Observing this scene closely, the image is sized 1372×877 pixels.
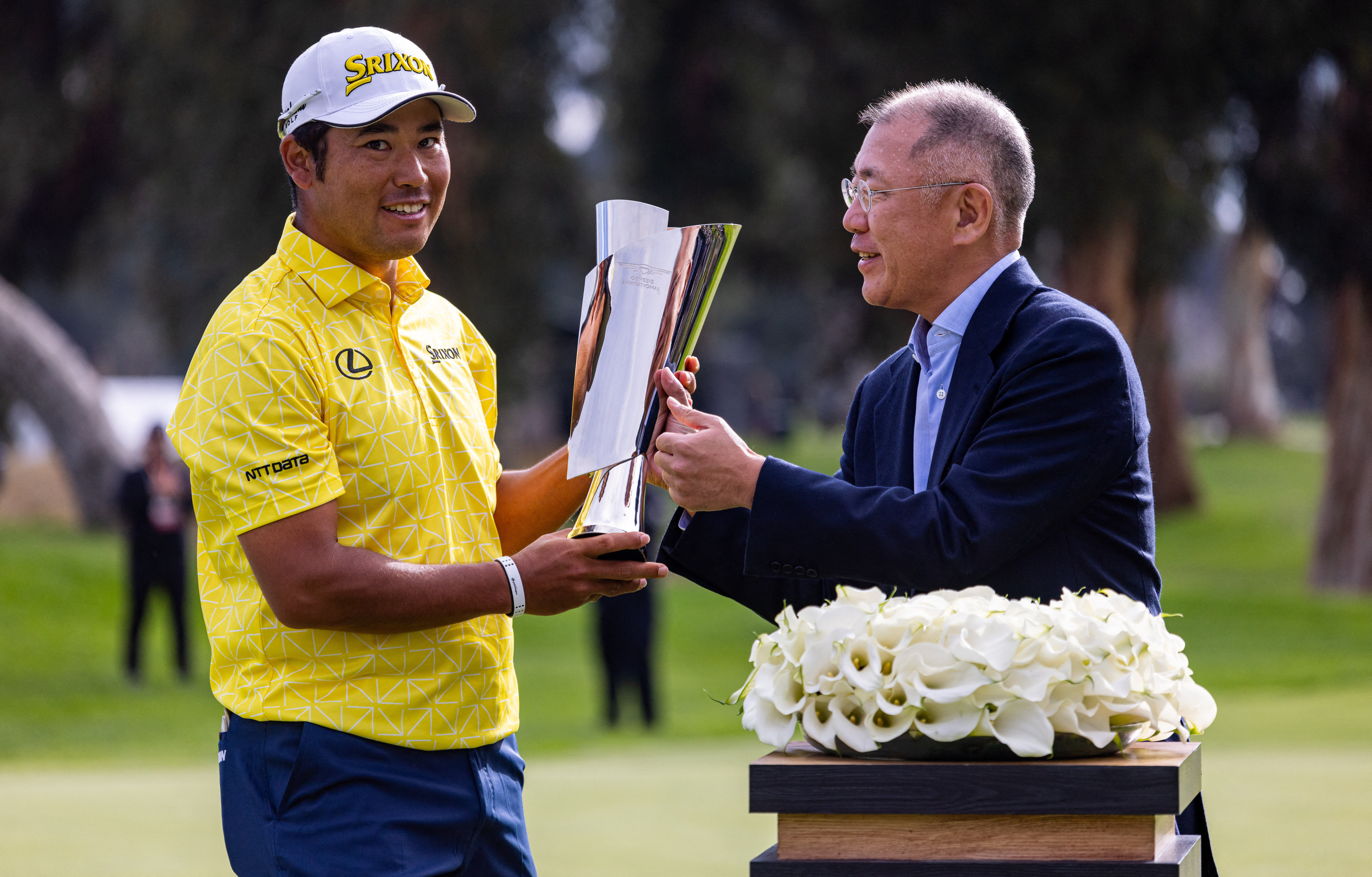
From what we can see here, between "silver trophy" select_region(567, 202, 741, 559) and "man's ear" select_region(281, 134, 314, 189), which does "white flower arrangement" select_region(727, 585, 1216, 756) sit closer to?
"silver trophy" select_region(567, 202, 741, 559)

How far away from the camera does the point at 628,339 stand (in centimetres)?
300

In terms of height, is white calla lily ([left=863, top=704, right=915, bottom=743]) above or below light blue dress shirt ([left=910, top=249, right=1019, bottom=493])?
below

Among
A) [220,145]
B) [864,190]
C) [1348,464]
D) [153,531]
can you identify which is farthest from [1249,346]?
[864,190]

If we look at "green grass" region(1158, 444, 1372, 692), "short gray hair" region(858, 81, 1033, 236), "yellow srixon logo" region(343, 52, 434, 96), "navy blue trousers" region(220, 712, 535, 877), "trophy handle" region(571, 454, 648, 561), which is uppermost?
"yellow srixon logo" region(343, 52, 434, 96)

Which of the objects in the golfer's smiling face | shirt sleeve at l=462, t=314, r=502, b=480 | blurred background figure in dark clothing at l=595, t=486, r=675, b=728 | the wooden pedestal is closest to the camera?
the wooden pedestal

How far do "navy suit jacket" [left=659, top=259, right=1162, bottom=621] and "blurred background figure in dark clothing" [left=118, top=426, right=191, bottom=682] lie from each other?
11.3 metres

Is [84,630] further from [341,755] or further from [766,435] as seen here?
[766,435]

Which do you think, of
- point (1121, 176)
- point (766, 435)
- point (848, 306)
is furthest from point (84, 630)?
point (766, 435)

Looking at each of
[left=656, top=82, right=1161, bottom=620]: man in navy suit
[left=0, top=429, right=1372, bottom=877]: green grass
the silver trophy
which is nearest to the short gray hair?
[left=656, top=82, right=1161, bottom=620]: man in navy suit

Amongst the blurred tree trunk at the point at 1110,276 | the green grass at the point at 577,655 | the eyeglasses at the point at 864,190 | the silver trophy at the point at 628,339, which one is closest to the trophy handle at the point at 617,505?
the silver trophy at the point at 628,339

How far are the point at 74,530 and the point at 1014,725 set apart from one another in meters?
21.6

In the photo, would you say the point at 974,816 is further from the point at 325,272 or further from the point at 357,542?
the point at 325,272

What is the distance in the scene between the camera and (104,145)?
68.8ft

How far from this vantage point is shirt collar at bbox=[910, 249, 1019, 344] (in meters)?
2.98
